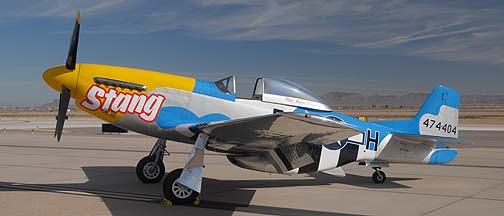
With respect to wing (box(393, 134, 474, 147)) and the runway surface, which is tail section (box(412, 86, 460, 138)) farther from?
the runway surface

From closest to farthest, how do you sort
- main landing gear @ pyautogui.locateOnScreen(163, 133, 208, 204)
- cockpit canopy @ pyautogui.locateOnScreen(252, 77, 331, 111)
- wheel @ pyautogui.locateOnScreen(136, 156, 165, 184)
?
1. main landing gear @ pyautogui.locateOnScreen(163, 133, 208, 204)
2. cockpit canopy @ pyautogui.locateOnScreen(252, 77, 331, 111)
3. wheel @ pyautogui.locateOnScreen(136, 156, 165, 184)

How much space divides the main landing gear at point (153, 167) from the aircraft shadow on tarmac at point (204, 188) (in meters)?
0.18

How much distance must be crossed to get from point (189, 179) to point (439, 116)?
594 centimetres

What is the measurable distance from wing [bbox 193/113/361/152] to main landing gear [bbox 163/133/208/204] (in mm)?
319

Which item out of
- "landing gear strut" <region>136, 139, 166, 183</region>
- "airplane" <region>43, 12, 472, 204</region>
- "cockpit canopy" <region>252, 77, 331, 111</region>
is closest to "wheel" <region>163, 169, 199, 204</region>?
"airplane" <region>43, 12, 472, 204</region>

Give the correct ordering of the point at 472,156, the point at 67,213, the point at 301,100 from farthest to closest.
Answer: the point at 472,156 < the point at 301,100 < the point at 67,213

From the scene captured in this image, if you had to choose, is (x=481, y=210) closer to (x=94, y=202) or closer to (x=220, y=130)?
(x=220, y=130)

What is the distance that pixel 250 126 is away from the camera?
670cm

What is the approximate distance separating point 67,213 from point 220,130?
2.37 meters

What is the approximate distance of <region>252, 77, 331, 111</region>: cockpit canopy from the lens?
26.8 ft

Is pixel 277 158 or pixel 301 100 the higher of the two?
pixel 301 100

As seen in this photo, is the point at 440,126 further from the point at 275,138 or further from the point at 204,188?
the point at 204,188

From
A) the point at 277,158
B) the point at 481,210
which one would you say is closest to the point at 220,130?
the point at 277,158

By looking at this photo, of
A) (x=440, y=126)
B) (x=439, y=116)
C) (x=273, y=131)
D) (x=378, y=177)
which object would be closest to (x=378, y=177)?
(x=378, y=177)
